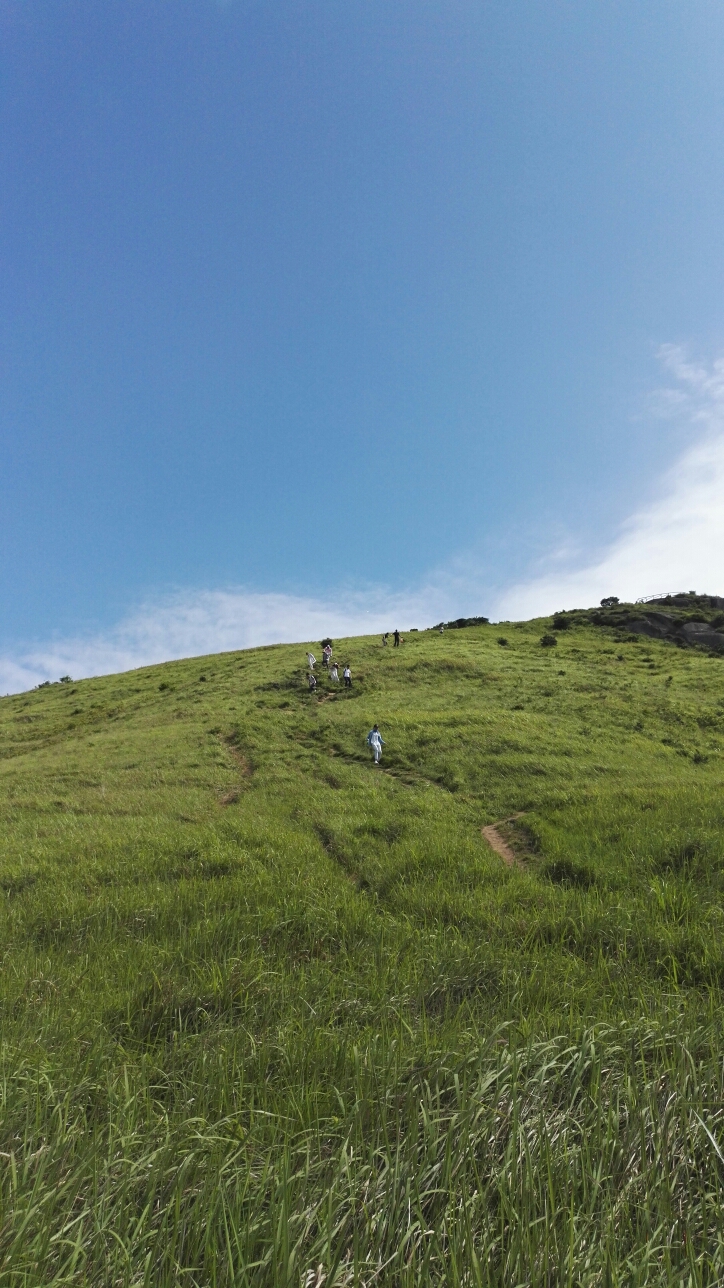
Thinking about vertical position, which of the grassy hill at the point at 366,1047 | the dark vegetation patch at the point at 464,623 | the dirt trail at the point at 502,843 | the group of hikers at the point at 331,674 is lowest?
the dirt trail at the point at 502,843

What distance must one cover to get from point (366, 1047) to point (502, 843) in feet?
34.8

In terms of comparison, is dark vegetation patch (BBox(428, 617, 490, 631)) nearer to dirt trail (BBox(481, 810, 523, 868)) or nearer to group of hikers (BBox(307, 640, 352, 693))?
group of hikers (BBox(307, 640, 352, 693))

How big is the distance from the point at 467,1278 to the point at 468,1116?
36.3 inches

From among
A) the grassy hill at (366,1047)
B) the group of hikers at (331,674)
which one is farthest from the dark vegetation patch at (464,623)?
the grassy hill at (366,1047)

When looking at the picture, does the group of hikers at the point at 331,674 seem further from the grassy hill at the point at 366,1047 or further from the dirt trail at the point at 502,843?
the dirt trail at the point at 502,843

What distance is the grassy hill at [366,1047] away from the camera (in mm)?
2902

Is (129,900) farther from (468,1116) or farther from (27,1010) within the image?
(468,1116)

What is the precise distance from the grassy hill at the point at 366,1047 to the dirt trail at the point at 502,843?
28 cm

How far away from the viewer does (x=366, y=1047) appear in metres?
4.71

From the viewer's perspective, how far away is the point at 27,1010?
5539 mm

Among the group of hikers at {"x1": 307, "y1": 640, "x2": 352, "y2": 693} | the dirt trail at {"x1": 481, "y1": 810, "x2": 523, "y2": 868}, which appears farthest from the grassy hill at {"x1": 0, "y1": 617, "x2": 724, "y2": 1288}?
the group of hikers at {"x1": 307, "y1": 640, "x2": 352, "y2": 693}

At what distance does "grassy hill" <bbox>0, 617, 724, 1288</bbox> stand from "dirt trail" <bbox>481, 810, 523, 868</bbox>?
11.1 inches

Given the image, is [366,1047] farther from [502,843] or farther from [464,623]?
[464,623]

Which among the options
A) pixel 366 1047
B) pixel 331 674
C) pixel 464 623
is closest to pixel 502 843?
pixel 366 1047
